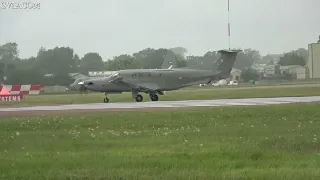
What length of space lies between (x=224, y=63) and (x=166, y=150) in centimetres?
3188

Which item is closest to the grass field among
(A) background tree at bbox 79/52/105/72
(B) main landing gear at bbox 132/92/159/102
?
(B) main landing gear at bbox 132/92/159/102

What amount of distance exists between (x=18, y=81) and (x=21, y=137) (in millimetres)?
62882

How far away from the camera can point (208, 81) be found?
40906 millimetres

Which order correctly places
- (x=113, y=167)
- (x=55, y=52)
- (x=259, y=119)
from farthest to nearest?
(x=55, y=52) → (x=259, y=119) → (x=113, y=167)

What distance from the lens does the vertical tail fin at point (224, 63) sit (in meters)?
40.9

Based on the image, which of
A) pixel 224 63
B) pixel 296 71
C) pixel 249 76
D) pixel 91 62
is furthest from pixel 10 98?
pixel 296 71

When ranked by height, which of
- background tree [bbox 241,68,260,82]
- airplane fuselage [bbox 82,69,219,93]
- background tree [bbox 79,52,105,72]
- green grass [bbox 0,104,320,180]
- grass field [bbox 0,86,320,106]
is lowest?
green grass [bbox 0,104,320,180]

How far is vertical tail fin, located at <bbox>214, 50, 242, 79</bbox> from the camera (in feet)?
134

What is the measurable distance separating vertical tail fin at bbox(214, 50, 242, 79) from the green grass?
2428cm

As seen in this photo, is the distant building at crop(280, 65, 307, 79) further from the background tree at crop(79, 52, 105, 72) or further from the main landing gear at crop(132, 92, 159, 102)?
the main landing gear at crop(132, 92, 159, 102)

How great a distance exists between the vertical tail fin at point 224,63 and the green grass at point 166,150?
24.3m

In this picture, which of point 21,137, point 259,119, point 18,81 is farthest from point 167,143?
point 18,81

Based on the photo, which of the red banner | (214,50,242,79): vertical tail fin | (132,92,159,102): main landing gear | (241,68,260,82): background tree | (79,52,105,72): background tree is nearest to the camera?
(132,92,159,102): main landing gear

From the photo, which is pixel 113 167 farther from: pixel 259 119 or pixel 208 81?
pixel 208 81
